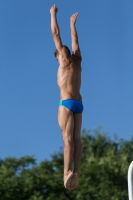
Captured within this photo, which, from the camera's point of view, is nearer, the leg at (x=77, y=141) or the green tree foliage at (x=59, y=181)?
the leg at (x=77, y=141)

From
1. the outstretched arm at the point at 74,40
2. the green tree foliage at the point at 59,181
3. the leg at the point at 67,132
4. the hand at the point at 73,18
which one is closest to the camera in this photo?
the leg at the point at 67,132

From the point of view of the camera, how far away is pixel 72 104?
516 centimetres

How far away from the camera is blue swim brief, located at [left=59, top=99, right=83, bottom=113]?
16.9 ft

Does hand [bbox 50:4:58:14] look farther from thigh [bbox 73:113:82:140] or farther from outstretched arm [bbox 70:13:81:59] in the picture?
thigh [bbox 73:113:82:140]

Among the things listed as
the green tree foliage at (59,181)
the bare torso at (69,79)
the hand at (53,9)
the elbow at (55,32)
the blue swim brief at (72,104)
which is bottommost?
the blue swim brief at (72,104)

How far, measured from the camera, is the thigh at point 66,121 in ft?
16.8

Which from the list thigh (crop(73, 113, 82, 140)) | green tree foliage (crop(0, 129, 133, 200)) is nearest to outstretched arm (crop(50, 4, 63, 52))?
thigh (crop(73, 113, 82, 140))

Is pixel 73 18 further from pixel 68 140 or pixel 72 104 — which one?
pixel 68 140

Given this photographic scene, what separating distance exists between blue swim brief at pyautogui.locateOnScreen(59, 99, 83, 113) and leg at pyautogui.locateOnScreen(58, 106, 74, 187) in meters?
0.03

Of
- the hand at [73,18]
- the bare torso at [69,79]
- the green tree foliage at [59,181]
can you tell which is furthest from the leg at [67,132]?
the green tree foliage at [59,181]

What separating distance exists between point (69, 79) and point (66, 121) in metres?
0.43

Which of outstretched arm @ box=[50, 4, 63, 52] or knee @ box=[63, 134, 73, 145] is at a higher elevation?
outstretched arm @ box=[50, 4, 63, 52]

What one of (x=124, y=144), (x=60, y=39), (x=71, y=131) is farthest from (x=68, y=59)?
(x=124, y=144)

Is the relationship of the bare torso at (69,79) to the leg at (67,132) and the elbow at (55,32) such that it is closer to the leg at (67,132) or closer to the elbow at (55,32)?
the leg at (67,132)
